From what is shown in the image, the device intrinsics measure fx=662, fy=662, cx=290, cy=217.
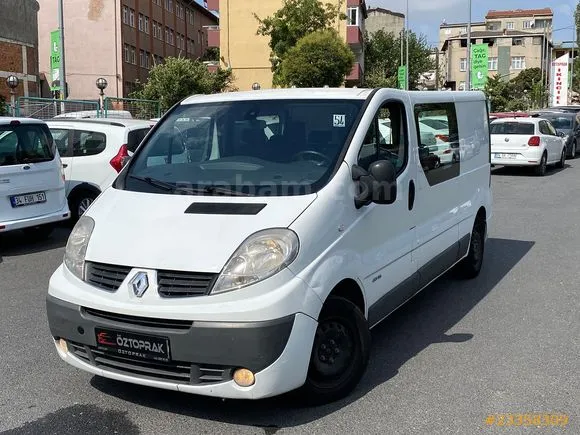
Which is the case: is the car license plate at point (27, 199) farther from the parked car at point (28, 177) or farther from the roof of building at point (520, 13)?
the roof of building at point (520, 13)

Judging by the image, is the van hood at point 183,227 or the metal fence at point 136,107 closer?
the van hood at point 183,227

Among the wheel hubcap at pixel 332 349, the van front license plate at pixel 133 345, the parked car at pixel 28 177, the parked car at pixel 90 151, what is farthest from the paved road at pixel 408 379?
the parked car at pixel 90 151

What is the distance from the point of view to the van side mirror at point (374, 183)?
407cm

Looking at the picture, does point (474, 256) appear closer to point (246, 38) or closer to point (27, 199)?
point (27, 199)

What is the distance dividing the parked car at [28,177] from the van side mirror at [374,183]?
578 cm

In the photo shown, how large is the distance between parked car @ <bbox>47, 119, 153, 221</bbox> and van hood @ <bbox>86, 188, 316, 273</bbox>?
20.6 feet

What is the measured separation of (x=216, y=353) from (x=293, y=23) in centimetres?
3608

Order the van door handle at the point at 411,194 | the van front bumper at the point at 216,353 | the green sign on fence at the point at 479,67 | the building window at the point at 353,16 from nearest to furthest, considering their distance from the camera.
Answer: the van front bumper at the point at 216,353
the van door handle at the point at 411,194
the green sign on fence at the point at 479,67
the building window at the point at 353,16

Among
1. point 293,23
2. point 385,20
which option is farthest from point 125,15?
point 385,20

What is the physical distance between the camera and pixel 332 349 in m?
3.87

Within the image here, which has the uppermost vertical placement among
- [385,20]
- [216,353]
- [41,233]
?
[385,20]

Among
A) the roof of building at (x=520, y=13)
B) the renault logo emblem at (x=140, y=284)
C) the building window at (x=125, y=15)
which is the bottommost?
the renault logo emblem at (x=140, y=284)

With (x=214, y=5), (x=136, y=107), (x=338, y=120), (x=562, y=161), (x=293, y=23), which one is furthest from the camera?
(x=214, y=5)

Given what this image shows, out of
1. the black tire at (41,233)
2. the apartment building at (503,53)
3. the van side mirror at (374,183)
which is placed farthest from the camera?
the apartment building at (503,53)
